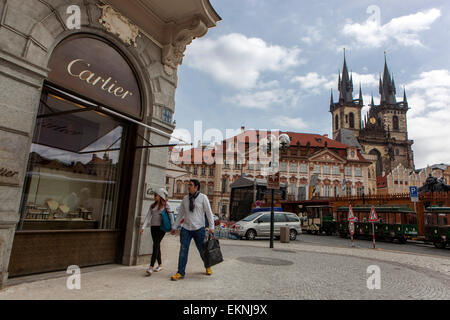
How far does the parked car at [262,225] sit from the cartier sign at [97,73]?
39.2 feet

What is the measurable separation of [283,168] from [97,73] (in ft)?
180

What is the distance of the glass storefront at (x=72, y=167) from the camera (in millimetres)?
5043

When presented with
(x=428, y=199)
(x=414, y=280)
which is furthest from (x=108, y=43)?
(x=428, y=199)

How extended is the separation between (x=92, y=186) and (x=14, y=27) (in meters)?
3.15

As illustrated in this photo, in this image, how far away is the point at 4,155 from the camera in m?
4.13

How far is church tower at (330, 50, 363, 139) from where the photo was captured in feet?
326

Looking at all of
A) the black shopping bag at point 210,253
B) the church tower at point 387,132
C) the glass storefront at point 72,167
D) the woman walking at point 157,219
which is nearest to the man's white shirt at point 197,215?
the black shopping bag at point 210,253

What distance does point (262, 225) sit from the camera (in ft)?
57.3

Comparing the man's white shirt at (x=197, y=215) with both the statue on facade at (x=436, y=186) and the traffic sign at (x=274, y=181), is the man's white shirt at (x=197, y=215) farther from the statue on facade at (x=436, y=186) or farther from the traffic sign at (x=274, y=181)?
the statue on facade at (x=436, y=186)

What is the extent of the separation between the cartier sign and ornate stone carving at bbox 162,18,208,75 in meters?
1.11

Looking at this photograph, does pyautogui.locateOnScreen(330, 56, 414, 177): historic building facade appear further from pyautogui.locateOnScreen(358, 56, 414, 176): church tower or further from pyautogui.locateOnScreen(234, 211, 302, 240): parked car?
pyautogui.locateOnScreen(234, 211, 302, 240): parked car

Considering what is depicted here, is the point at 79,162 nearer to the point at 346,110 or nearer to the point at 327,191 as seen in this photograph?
the point at 327,191

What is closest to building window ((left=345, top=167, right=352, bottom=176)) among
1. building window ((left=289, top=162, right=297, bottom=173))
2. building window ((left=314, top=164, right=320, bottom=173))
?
building window ((left=314, top=164, right=320, bottom=173))
